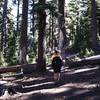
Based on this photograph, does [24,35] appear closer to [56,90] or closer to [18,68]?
[18,68]

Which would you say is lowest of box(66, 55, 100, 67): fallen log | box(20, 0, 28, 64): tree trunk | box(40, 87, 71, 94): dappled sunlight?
box(40, 87, 71, 94): dappled sunlight

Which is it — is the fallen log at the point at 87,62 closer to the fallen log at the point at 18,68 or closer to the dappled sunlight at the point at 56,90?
the fallen log at the point at 18,68

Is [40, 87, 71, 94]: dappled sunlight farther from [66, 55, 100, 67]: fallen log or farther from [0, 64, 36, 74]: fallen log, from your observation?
[0, 64, 36, 74]: fallen log

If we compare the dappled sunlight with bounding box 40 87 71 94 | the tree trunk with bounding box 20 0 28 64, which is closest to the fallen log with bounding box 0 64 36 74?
the tree trunk with bounding box 20 0 28 64

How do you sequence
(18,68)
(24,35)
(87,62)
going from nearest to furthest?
(87,62), (18,68), (24,35)

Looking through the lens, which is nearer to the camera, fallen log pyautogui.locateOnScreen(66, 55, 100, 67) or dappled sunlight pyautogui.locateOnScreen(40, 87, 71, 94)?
dappled sunlight pyautogui.locateOnScreen(40, 87, 71, 94)

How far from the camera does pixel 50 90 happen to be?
1441 centimetres

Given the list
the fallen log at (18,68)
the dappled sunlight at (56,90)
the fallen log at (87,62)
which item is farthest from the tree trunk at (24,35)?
the dappled sunlight at (56,90)

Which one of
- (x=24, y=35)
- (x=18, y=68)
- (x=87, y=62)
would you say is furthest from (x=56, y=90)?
(x=24, y=35)

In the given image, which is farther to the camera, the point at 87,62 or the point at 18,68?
the point at 18,68

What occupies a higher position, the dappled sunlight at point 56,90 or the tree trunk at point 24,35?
the tree trunk at point 24,35

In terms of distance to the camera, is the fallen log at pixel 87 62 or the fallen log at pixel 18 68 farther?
the fallen log at pixel 18 68

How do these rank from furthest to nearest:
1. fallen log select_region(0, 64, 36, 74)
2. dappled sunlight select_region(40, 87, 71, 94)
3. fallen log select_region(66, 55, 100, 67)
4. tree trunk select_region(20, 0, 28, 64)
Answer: tree trunk select_region(20, 0, 28, 64) → fallen log select_region(0, 64, 36, 74) → fallen log select_region(66, 55, 100, 67) → dappled sunlight select_region(40, 87, 71, 94)

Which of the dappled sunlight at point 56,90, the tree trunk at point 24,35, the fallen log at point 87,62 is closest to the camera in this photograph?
the dappled sunlight at point 56,90
